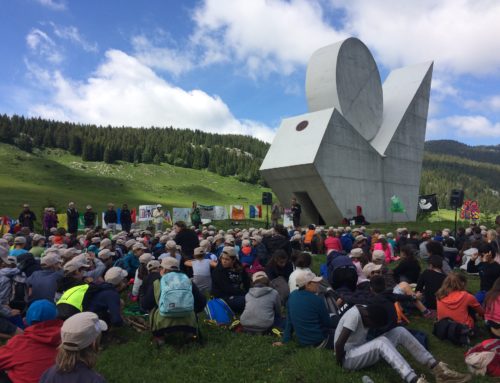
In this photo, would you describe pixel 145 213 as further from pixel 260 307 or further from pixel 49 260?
pixel 260 307

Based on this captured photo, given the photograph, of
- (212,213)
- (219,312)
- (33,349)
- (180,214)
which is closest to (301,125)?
(180,214)

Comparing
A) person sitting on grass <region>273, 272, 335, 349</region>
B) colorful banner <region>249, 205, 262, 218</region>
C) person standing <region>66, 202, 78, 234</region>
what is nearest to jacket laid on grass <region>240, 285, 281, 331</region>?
person sitting on grass <region>273, 272, 335, 349</region>

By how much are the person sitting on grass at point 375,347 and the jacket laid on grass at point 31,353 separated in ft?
9.82

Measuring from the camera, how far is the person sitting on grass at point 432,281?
24.0ft

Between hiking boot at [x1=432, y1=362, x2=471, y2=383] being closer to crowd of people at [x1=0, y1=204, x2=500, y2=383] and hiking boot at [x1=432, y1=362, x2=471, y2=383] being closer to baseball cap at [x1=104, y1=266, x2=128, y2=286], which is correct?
crowd of people at [x1=0, y1=204, x2=500, y2=383]

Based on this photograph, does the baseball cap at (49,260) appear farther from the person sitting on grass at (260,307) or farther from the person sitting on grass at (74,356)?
the person sitting on grass at (74,356)

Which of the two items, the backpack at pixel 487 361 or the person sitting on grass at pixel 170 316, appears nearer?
the backpack at pixel 487 361

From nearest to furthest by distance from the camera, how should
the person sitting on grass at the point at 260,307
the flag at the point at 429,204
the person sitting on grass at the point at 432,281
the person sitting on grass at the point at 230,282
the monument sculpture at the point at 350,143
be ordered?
1. the person sitting on grass at the point at 260,307
2. the person sitting on grass at the point at 432,281
3. the person sitting on grass at the point at 230,282
4. the monument sculpture at the point at 350,143
5. the flag at the point at 429,204

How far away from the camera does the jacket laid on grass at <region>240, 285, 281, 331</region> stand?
635cm

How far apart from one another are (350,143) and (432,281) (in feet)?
61.2

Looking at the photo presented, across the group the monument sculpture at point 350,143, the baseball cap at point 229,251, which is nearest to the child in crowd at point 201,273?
the baseball cap at point 229,251

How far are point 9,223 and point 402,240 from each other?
19.5m

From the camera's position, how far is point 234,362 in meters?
5.40

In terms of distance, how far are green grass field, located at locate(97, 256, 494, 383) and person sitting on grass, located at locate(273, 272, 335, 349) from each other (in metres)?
0.20
